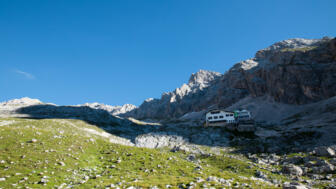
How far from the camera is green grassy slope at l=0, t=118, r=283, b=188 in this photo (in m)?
13.2

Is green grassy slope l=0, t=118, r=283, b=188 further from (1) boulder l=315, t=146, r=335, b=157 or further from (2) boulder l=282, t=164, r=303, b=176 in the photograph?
(1) boulder l=315, t=146, r=335, b=157

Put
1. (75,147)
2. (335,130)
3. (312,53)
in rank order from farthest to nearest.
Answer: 1. (312,53)
2. (335,130)
3. (75,147)

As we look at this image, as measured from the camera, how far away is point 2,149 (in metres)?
18.8

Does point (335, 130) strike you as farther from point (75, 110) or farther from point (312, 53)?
point (312, 53)

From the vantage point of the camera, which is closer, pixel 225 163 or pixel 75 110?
pixel 225 163

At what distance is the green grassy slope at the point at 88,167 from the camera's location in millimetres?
13188

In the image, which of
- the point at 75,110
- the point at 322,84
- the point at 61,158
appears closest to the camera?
the point at 61,158

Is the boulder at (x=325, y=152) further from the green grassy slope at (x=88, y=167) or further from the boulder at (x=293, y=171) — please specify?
the green grassy slope at (x=88, y=167)

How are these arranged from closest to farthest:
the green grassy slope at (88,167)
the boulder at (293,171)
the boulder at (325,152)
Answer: the green grassy slope at (88,167) < the boulder at (293,171) < the boulder at (325,152)

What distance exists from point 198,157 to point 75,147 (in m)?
22.9

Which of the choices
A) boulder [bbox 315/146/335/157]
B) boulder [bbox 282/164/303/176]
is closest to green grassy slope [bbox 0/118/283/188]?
boulder [bbox 282/164/303/176]

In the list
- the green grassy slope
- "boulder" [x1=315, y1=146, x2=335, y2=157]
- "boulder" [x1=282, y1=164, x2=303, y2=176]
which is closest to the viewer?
the green grassy slope

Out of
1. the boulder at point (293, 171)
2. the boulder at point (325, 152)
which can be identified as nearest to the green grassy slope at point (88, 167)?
the boulder at point (293, 171)

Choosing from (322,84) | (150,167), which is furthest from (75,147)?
(322,84)
